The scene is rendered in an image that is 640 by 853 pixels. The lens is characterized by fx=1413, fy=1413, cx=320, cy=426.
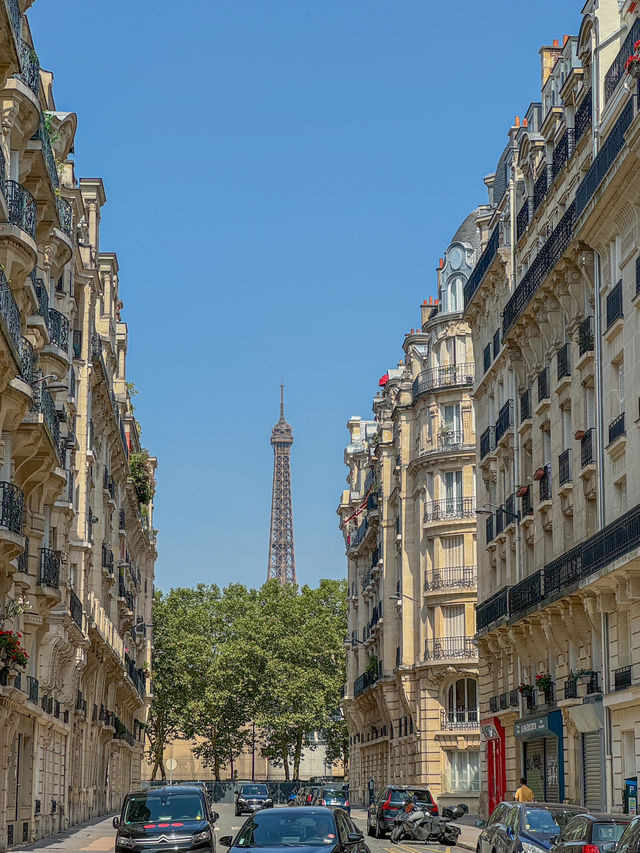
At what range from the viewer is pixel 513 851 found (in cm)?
2120

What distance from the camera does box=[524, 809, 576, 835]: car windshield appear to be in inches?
843

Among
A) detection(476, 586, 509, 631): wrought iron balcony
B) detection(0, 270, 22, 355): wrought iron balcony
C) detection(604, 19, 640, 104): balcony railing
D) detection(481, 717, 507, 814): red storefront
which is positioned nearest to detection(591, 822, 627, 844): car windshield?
detection(0, 270, 22, 355): wrought iron balcony

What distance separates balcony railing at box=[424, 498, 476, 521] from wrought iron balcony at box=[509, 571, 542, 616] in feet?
63.2

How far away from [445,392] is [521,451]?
1990cm

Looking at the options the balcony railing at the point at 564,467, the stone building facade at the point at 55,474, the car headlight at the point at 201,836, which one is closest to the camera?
the car headlight at the point at 201,836

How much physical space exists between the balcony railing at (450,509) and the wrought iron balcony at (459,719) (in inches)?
337

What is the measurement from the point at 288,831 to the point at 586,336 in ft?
69.8

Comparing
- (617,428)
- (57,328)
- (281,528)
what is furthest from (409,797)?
(281,528)

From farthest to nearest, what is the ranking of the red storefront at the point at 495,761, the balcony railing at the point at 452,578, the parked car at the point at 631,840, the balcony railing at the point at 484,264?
1. the balcony railing at the point at 452,578
2. the balcony railing at the point at 484,264
3. the red storefront at the point at 495,761
4. the parked car at the point at 631,840

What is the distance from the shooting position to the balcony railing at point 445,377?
213 feet

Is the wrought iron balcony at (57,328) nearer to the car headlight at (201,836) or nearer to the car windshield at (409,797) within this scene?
the car windshield at (409,797)

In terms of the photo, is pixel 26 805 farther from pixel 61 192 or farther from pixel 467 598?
pixel 467 598

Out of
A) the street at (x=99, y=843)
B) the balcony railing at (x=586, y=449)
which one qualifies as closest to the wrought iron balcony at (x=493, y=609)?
the street at (x=99, y=843)

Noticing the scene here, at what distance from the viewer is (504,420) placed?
47.5 m
